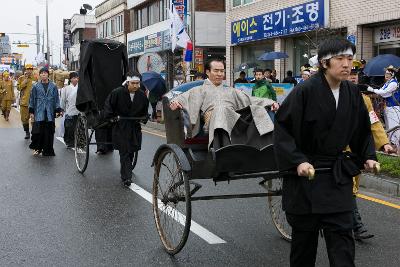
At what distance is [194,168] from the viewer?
5.27 metres

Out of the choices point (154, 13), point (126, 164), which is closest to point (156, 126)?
point (126, 164)

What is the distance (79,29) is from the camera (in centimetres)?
7494

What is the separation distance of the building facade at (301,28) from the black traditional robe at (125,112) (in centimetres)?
989

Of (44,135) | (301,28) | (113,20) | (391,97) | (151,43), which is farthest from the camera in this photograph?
(113,20)

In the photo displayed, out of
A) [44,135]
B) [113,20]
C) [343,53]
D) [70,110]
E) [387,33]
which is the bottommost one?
[44,135]

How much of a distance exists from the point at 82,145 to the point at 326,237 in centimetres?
736

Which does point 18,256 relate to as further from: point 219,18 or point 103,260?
point 219,18

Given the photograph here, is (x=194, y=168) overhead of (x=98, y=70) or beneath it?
beneath

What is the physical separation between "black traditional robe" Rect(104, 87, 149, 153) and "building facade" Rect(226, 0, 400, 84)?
989 centimetres

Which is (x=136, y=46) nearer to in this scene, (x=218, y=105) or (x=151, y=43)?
(x=151, y=43)

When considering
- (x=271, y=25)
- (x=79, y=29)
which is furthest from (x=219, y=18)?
(x=79, y=29)

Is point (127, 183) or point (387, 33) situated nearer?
point (127, 183)

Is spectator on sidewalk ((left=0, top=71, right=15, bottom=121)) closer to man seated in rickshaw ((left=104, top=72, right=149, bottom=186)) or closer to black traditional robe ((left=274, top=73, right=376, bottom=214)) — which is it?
man seated in rickshaw ((left=104, top=72, right=149, bottom=186))

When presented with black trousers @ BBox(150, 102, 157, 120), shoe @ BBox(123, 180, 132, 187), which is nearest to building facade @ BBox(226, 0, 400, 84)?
black trousers @ BBox(150, 102, 157, 120)
